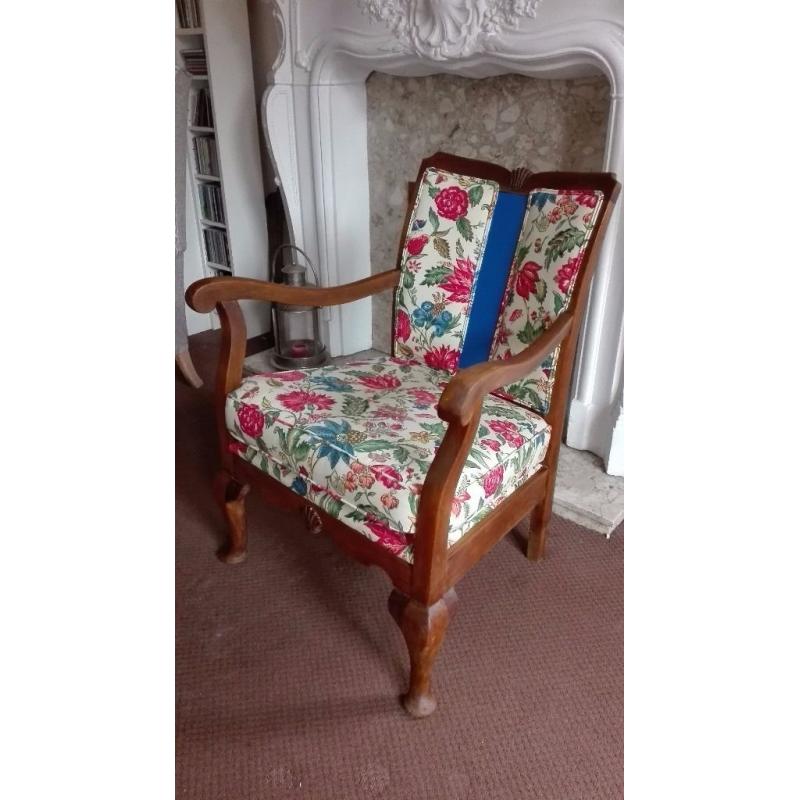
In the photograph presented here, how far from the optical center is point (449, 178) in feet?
4.70

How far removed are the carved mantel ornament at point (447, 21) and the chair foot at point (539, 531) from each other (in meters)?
1.19

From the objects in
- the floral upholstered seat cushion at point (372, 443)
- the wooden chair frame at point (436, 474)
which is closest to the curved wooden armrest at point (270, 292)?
the wooden chair frame at point (436, 474)

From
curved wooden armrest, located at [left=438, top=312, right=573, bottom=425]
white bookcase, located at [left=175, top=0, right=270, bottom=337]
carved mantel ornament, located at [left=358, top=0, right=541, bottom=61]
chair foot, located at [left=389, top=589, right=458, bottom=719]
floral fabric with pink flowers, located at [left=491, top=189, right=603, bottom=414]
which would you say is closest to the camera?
curved wooden armrest, located at [left=438, top=312, right=573, bottom=425]

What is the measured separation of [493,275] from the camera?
1.41 meters

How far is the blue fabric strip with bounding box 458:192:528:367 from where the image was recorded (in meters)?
1.37

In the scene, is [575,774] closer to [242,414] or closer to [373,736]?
[373,736]

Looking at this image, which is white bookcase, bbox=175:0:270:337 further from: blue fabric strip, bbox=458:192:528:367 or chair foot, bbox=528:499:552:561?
chair foot, bbox=528:499:552:561

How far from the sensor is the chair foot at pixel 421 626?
109cm

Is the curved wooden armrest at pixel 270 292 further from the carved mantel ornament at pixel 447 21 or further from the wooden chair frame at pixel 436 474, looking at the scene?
the carved mantel ornament at pixel 447 21

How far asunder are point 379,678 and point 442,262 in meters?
0.89

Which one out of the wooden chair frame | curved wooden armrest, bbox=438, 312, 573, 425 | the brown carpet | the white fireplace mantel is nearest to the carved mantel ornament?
the white fireplace mantel

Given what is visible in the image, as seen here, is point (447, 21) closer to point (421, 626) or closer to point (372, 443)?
point (372, 443)

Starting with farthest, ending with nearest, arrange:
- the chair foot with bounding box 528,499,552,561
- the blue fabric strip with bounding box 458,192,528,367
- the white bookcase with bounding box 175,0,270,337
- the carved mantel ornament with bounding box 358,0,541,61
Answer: the white bookcase with bounding box 175,0,270,337, the carved mantel ornament with bounding box 358,0,541,61, the chair foot with bounding box 528,499,552,561, the blue fabric strip with bounding box 458,192,528,367
